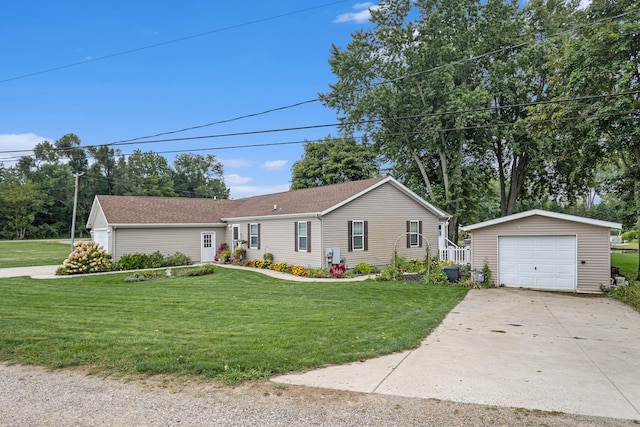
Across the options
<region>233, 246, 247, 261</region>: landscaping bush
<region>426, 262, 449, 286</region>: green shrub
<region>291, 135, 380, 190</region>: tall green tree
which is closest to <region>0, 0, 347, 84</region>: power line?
<region>426, 262, 449, 286</region>: green shrub

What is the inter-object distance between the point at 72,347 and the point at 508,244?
1325 centimetres

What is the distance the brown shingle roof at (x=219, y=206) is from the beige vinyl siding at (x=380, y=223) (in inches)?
26.9

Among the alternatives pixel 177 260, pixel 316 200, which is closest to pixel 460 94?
pixel 316 200

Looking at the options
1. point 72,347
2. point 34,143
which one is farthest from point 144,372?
point 34,143

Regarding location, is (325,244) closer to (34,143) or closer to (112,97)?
(112,97)

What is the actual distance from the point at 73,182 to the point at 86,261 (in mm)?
47804

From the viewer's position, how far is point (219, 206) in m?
→ 26.3

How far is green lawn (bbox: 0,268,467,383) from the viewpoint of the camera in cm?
557

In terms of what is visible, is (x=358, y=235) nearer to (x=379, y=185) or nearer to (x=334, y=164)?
(x=379, y=185)

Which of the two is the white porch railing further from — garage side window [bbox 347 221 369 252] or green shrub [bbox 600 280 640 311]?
green shrub [bbox 600 280 640 311]

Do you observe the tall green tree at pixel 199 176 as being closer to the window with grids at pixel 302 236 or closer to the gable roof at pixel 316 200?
the gable roof at pixel 316 200

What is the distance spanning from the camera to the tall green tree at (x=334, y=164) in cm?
3834

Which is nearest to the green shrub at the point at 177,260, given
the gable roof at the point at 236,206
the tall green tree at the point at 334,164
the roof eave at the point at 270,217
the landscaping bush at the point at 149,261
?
the landscaping bush at the point at 149,261

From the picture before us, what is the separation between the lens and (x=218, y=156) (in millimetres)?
69812
